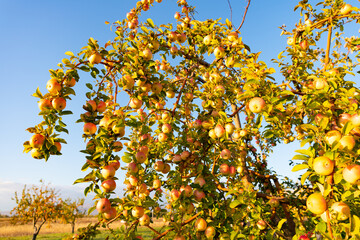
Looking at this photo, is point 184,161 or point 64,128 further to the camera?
point 184,161

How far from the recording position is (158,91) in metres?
3.04

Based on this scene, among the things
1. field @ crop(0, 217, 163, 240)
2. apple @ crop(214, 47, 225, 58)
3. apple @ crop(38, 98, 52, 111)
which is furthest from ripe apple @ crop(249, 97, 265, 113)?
field @ crop(0, 217, 163, 240)

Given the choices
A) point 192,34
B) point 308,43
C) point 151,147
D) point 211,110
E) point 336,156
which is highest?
point 192,34

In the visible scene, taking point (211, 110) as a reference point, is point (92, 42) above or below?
above

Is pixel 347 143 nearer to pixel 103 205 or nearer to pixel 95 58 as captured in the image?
pixel 103 205

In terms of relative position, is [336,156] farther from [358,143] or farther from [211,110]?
[211,110]

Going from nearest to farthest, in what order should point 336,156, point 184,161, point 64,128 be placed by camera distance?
point 336,156, point 64,128, point 184,161

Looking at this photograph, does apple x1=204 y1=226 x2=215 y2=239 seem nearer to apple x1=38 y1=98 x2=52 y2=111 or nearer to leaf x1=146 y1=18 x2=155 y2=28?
apple x1=38 y1=98 x2=52 y2=111

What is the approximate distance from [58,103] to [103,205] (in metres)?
1.16

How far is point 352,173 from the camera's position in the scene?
171 cm

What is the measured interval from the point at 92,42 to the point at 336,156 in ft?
8.96

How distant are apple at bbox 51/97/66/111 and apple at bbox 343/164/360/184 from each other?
8.67 feet

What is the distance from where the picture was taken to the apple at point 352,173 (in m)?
1.68

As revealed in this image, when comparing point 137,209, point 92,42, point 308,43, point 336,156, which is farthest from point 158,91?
point 308,43
